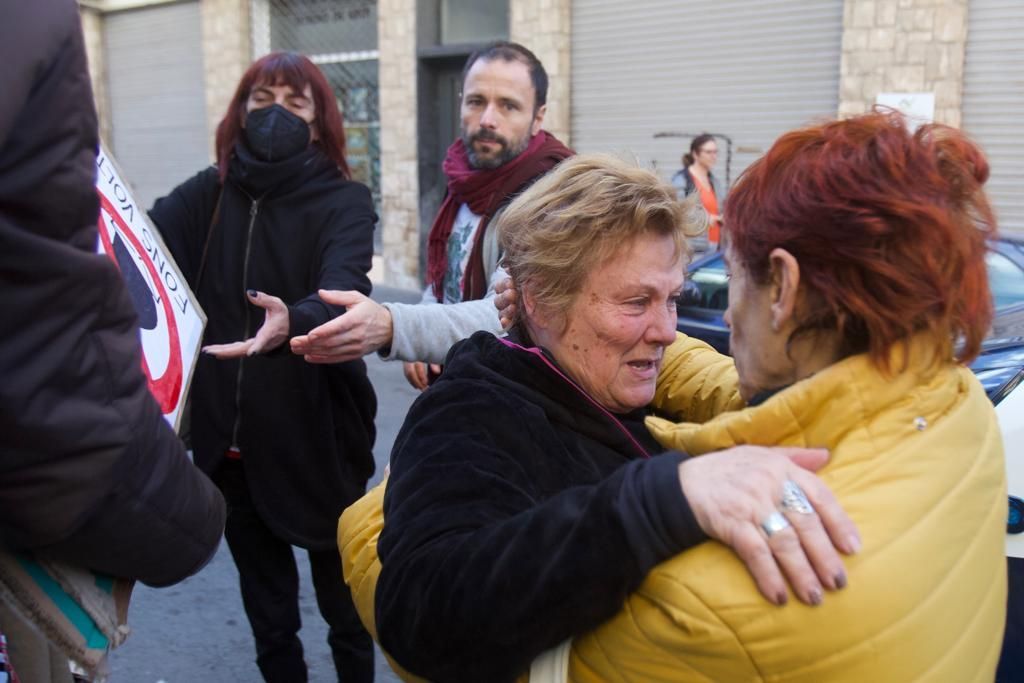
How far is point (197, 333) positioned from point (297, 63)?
1251 mm

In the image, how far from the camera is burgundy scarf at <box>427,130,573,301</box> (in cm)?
267

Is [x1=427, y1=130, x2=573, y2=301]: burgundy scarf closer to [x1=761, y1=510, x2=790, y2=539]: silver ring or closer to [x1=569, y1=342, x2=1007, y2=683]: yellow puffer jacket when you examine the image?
[x1=569, y1=342, x2=1007, y2=683]: yellow puffer jacket

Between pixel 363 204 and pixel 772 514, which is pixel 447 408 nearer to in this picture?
pixel 772 514

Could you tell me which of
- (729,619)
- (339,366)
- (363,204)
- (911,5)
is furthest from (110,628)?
→ (911,5)

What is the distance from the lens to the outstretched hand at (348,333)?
2.19 metres

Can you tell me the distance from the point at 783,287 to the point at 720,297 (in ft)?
13.2

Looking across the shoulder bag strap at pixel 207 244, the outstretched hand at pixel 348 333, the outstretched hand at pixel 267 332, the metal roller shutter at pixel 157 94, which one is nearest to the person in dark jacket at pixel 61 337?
the outstretched hand at pixel 348 333

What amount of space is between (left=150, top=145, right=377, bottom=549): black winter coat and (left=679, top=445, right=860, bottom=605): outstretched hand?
1.74 metres

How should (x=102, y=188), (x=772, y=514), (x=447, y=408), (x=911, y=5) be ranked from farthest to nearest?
(x=911, y=5)
(x=102, y=188)
(x=447, y=408)
(x=772, y=514)

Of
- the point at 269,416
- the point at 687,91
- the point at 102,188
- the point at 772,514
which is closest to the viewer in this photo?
the point at 772,514

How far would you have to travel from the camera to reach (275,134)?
2742 millimetres

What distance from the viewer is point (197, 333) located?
1.92m

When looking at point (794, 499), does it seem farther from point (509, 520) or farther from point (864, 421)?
point (509, 520)

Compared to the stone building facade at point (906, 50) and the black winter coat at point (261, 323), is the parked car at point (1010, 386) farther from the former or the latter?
the stone building facade at point (906, 50)
